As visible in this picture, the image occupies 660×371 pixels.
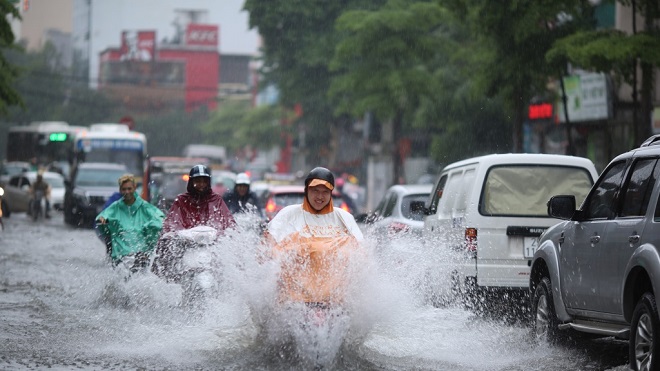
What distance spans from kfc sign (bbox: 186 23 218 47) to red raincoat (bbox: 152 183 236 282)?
135 m

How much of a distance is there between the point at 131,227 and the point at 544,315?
5.00 meters

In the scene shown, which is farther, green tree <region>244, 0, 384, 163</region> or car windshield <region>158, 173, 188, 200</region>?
green tree <region>244, 0, 384, 163</region>

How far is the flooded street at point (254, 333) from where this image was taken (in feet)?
28.8

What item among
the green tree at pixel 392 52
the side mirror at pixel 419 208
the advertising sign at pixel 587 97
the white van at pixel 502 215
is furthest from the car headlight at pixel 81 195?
the white van at pixel 502 215

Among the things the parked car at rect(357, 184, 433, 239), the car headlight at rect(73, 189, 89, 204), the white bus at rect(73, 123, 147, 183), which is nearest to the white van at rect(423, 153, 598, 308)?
the parked car at rect(357, 184, 433, 239)

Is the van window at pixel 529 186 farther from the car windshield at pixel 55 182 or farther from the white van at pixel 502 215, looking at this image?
the car windshield at pixel 55 182

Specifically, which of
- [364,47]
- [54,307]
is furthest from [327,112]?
[54,307]

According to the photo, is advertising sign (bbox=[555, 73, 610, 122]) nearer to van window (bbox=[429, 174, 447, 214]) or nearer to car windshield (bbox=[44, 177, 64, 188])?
van window (bbox=[429, 174, 447, 214])

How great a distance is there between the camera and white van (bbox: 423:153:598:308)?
1219cm

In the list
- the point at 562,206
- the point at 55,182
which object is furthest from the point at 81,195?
the point at 562,206

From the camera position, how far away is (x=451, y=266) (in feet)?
40.4

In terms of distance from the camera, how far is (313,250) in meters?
8.66

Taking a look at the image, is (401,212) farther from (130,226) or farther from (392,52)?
(392,52)

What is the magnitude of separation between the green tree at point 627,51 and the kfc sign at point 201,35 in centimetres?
12932
